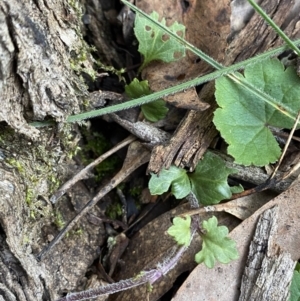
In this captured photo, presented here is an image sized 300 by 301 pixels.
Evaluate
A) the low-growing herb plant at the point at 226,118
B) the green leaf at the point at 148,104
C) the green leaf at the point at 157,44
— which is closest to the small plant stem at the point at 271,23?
the low-growing herb plant at the point at 226,118

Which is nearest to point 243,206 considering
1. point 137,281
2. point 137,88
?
point 137,281

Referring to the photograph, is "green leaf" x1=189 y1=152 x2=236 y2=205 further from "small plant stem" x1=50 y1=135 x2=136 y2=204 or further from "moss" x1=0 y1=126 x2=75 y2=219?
"moss" x1=0 y1=126 x2=75 y2=219

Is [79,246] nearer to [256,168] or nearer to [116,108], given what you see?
[116,108]

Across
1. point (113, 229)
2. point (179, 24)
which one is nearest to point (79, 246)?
point (113, 229)

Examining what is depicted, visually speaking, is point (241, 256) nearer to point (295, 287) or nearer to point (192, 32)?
point (295, 287)

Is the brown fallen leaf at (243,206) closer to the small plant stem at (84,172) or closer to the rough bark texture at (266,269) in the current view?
the rough bark texture at (266,269)
